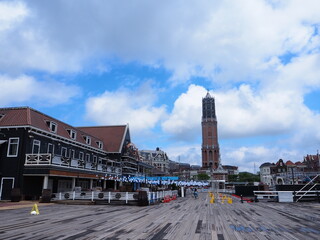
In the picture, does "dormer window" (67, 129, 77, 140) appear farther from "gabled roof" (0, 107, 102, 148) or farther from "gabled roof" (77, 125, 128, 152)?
"gabled roof" (77, 125, 128, 152)

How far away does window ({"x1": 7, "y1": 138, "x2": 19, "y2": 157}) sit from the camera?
2642cm

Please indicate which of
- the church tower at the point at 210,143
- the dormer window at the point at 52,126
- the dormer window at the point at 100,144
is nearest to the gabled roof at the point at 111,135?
the dormer window at the point at 100,144

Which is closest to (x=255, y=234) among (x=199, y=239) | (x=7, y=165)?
(x=199, y=239)

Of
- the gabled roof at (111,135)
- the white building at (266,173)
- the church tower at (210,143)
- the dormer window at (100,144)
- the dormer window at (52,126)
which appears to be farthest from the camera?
the church tower at (210,143)

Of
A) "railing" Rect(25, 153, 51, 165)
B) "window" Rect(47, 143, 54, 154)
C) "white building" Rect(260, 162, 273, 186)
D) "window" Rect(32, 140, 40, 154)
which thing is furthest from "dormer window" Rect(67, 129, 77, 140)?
"white building" Rect(260, 162, 273, 186)

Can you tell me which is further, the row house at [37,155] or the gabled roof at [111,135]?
the gabled roof at [111,135]

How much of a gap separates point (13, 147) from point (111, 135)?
81.9ft

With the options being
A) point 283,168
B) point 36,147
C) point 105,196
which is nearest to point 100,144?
point 36,147

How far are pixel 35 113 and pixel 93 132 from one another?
2322 centimetres

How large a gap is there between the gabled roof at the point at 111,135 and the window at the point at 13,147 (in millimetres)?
22263

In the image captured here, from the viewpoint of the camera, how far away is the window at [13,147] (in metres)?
26.4

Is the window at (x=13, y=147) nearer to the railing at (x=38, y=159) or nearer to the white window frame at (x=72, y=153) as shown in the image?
the railing at (x=38, y=159)

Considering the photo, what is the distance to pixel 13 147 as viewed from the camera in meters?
26.7

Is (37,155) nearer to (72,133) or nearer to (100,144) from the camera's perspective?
(72,133)
